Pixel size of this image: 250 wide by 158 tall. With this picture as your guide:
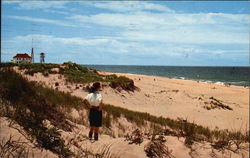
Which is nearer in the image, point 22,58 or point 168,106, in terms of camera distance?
point 22,58

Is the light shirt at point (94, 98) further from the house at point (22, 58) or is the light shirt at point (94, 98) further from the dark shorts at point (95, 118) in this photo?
the house at point (22, 58)

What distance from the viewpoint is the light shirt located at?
6527 mm

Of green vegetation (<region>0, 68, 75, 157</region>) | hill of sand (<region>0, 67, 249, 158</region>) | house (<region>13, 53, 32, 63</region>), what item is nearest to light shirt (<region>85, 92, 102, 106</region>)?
hill of sand (<region>0, 67, 249, 158</region>)

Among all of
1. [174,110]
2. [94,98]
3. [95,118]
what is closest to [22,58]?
[94,98]

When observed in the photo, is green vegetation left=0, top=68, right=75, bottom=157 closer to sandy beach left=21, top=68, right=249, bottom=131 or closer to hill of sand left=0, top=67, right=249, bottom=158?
hill of sand left=0, top=67, right=249, bottom=158

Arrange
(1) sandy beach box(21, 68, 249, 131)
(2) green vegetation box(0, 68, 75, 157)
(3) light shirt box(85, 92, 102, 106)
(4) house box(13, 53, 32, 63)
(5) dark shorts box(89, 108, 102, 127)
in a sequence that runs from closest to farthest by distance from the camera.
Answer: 1. (2) green vegetation box(0, 68, 75, 157)
2. (4) house box(13, 53, 32, 63)
3. (3) light shirt box(85, 92, 102, 106)
4. (5) dark shorts box(89, 108, 102, 127)
5. (1) sandy beach box(21, 68, 249, 131)

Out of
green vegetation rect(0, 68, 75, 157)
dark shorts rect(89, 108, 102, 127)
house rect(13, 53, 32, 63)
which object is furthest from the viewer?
dark shorts rect(89, 108, 102, 127)

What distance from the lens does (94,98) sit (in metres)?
6.55

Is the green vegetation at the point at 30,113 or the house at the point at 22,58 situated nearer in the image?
the green vegetation at the point at 30,113

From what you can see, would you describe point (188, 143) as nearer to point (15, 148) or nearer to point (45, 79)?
point (15, 148)

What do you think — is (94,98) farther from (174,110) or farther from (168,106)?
(168,106)

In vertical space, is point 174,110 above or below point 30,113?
below

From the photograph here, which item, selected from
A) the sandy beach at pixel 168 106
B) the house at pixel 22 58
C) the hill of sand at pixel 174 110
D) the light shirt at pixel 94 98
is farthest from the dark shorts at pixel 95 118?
the sandy beach at pixel 168 106

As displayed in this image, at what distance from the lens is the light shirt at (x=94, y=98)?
257 inches
